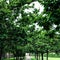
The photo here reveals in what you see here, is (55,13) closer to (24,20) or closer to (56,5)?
(56,5)

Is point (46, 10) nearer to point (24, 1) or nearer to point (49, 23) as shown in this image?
point (49, 23)

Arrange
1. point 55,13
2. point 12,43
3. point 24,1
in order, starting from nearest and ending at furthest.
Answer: point 55,13 < point 24,1 < point 12,43

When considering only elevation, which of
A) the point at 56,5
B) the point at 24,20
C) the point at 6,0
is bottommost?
the point at 56,5

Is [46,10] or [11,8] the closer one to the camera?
[46,10]

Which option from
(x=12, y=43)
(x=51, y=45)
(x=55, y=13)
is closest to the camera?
(x=55, y=13)

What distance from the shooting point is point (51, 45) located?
35188 millimetres

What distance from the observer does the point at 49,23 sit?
10102mm

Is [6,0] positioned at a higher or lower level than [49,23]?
higher

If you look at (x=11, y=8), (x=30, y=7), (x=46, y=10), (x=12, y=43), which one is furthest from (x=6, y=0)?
(x=46, y=10)

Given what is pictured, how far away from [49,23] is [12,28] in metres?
13.2

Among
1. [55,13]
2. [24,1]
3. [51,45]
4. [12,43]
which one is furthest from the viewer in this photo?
[51,45]

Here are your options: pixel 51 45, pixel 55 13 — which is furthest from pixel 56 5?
pixel 51 45

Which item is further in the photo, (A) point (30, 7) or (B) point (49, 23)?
(A) point (30, 7)

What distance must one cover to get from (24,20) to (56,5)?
49.0ft
